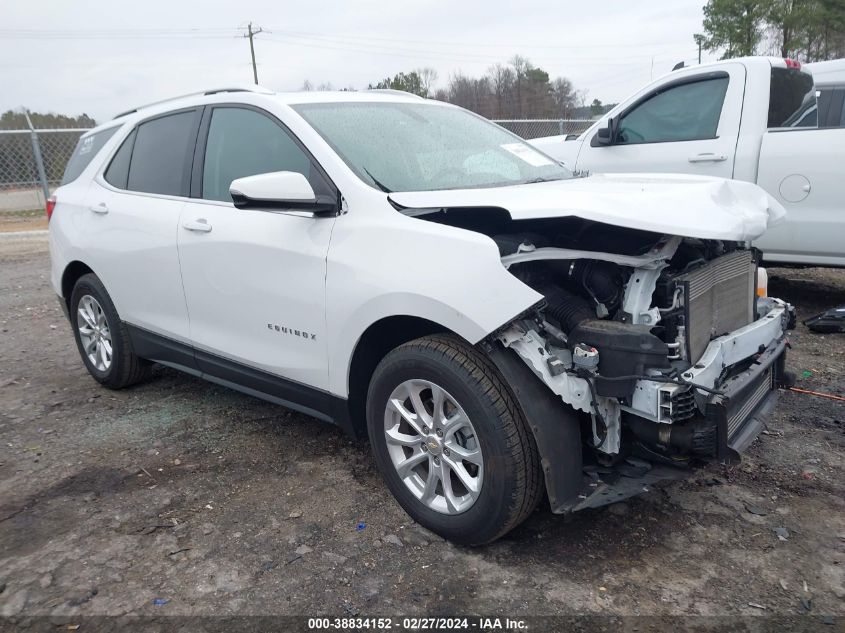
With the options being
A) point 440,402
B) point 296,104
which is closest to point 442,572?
point 440,402

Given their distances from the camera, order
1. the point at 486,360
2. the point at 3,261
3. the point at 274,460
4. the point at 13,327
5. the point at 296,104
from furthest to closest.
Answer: the point at 3,261, the point at 13,327, the point at 274,460, the point at 296,104, the point at 486,360

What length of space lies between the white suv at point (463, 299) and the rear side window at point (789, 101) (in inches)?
112

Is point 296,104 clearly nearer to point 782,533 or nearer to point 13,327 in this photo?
point 782,533

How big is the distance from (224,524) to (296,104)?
2032mm

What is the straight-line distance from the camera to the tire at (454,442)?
2561 millimetres

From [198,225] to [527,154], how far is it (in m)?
1.86

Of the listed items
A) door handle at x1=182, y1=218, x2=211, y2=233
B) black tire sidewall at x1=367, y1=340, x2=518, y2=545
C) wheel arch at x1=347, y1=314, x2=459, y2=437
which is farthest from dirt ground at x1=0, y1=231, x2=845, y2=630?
door handle at x1=182, y1=218, x2=211, y2=233

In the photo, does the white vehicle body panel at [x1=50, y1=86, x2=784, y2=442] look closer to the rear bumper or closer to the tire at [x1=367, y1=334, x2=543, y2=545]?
the tire at [x1=367, y1=334, x2=543, y2=545]

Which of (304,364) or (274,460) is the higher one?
(304,364)

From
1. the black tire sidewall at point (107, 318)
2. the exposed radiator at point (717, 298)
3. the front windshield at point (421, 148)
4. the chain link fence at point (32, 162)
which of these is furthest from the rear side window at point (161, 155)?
the chain link fence at point (32, 162)

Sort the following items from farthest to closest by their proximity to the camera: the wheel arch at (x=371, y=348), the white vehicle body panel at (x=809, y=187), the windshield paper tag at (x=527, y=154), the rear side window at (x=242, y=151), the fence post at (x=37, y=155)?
the fence post at (x=37, y=155)
the white vehicle body panel at (x=809, y=187)
the windshield paper tag at (x=527, y=154)
the rear side window at (x=242, y=151)
the wheel arch at (x=371, y=348)

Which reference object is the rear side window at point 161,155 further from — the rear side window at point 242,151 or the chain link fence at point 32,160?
the chain link fence at point 32,160

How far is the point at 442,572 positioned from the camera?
2703 millimetres

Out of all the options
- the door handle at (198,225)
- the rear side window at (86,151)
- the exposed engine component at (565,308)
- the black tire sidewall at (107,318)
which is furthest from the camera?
the rear side window at (86,151)
